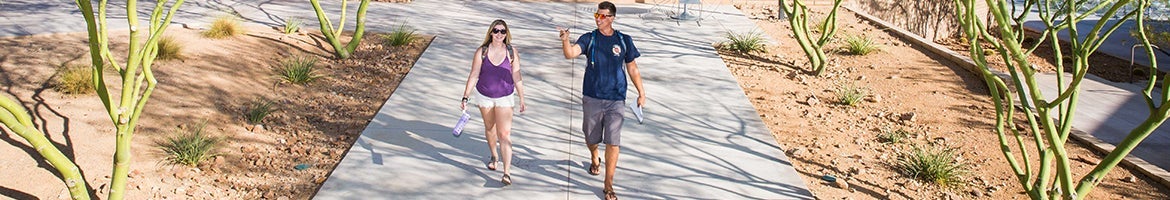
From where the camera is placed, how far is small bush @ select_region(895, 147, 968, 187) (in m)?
7.89

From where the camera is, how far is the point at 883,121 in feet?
33.0

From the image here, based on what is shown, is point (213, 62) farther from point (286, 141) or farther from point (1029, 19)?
point (1029, 19)

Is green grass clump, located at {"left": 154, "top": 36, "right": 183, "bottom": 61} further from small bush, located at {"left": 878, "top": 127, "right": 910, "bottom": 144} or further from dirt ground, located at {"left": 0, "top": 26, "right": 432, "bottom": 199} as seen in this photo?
small bush, located at {"left": 878, "top": 127, "right": 910, "bottom": 144}

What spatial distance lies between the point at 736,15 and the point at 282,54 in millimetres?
7387

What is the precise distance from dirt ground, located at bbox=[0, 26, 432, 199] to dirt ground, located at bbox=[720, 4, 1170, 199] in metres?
3.53

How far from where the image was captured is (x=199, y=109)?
953 cm

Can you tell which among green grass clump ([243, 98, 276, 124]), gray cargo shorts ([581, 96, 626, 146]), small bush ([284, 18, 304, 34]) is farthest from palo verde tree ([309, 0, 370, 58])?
gray cargo shorts ([581, 96, 626, 146])

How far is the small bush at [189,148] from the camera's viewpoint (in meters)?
7.92

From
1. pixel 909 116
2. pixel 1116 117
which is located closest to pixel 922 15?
pixel 1116 117

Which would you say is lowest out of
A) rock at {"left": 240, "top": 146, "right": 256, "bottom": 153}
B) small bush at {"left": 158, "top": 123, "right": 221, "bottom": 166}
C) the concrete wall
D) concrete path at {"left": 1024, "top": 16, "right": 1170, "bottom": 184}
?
the concrete wall

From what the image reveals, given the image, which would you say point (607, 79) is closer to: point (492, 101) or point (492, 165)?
point (492, 101)

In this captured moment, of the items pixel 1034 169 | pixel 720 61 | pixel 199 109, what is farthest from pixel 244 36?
pixel 1034 169

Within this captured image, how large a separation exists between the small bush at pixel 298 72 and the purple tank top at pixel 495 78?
4.14 m

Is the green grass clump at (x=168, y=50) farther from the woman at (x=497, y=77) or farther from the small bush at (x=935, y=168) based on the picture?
the small bush at (x=935, y=168)
